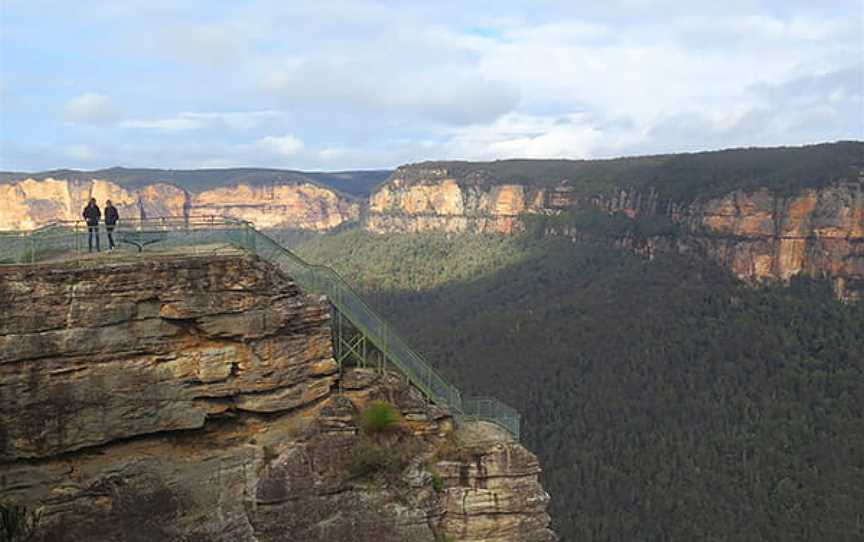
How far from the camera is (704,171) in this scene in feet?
264

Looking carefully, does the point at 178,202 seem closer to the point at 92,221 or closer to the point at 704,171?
the point at 704,171

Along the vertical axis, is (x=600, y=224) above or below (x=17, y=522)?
above

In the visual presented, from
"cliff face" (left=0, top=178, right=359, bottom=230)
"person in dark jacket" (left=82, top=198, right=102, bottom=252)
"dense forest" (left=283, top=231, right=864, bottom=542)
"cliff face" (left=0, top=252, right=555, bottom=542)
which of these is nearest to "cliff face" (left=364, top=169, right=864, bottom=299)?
"dense forest" (left=283, top=231, right=864, bottom=542)

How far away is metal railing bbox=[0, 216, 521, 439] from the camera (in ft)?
57.0

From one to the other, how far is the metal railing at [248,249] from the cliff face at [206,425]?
3.59 feet

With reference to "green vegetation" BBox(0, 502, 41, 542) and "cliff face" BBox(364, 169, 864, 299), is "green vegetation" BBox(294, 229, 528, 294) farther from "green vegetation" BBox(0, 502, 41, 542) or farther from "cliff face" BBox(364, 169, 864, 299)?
"green vegetation" BBox(0, 502, 41, 542)

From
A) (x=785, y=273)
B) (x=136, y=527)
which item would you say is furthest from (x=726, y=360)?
(x=136, y=527)

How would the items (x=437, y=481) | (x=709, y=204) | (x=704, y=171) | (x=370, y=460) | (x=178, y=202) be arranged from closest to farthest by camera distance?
(x=370, y=460)
(x=437, y=481)
(x=709, y=204)
(x=704, y=171)
(x=178, y=202)

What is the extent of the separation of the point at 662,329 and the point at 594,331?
550 centimetres

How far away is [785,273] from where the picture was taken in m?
69.7

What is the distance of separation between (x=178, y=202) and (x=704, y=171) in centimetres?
9623

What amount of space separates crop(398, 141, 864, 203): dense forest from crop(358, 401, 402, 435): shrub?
2379 inches

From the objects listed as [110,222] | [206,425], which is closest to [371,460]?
[206,425]

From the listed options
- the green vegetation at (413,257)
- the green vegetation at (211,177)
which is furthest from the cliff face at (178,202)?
the green vegetation at (413,257)
